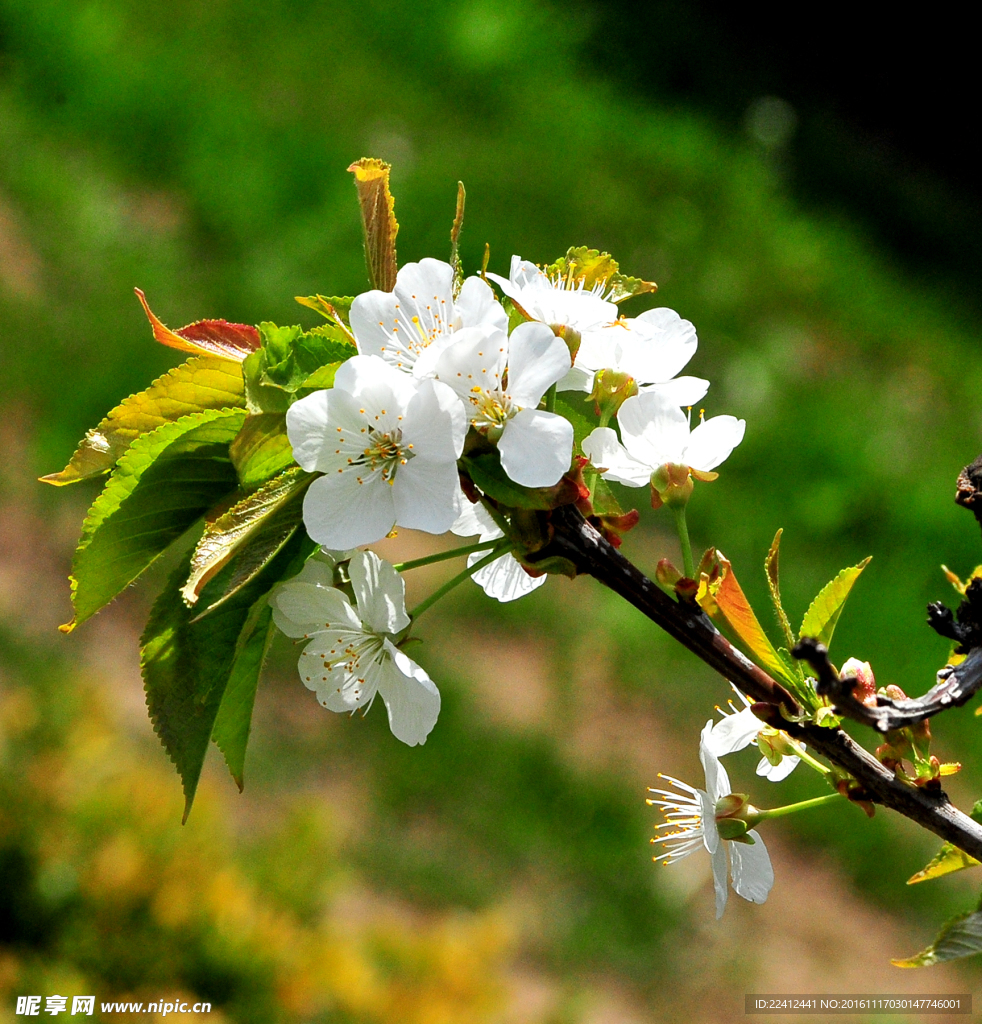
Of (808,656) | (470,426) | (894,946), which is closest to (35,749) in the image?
(470,426)

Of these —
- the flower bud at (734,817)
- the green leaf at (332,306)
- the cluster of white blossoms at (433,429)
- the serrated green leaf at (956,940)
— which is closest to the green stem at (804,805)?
the flower bud at (734,817)

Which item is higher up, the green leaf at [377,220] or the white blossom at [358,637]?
the green leaf at [377,220]

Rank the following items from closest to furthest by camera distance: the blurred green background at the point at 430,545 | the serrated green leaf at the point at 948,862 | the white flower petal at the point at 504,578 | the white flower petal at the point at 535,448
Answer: the white flower petal at the point at 535,448
the serrated green leaf at the point at 948,862
the white flower petal at the point at 504,578
the blurred green background at the point at 430,545

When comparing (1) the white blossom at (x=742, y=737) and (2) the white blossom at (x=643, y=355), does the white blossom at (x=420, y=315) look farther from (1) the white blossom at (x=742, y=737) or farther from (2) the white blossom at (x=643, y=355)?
(1) the white blossom at (x=742, y=737)

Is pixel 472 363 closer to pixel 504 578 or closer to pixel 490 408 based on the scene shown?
pixel 490 408

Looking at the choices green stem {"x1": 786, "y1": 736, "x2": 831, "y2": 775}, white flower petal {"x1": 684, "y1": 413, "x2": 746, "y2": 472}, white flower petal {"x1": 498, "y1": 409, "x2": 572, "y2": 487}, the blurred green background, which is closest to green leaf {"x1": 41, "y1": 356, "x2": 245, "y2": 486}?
white flower petal {"x1": 498, "y1": 409, "x2": 572, "y2": 487}

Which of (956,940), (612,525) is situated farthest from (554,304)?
(956,940)

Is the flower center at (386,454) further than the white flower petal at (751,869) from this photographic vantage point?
No
